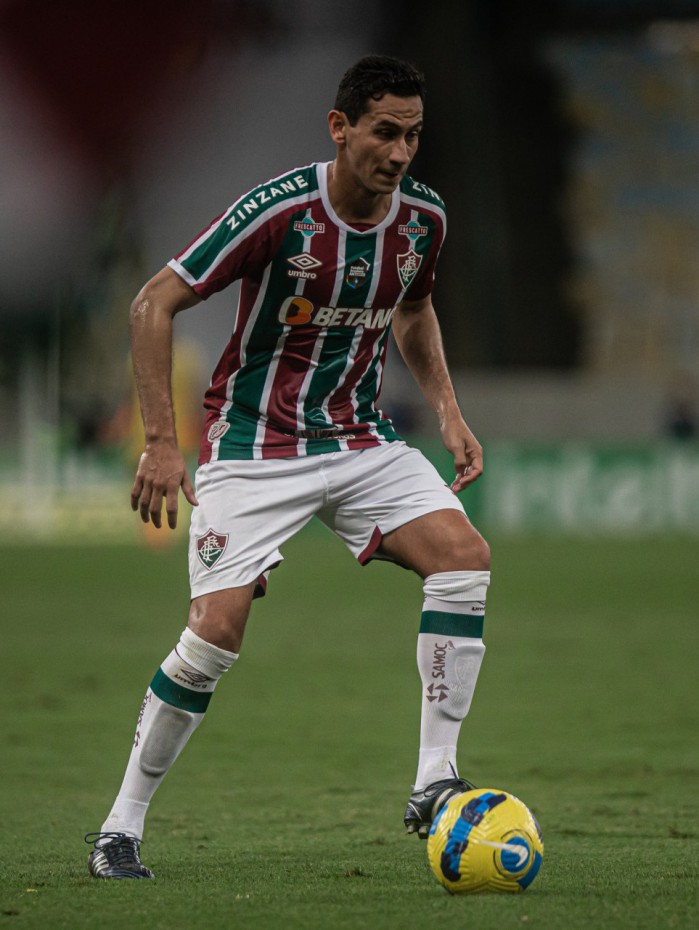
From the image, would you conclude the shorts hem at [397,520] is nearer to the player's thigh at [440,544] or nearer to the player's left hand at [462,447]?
the player's thigh at [440,544]

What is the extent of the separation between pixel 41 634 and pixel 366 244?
7.16m

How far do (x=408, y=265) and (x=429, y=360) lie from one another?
0.43 m

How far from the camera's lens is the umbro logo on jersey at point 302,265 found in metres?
4.60

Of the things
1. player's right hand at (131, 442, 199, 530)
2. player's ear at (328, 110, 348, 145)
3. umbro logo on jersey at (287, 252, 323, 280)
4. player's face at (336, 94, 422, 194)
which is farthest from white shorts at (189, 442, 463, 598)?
player's ear at (328, 110, 348, 145)

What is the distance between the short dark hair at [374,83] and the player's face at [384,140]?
20mm

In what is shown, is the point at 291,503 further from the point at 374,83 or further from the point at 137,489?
the point at 374,83

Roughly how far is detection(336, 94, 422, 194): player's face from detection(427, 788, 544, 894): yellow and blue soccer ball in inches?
73.4

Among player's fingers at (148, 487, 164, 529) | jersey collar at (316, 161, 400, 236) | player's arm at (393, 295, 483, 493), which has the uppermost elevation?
jersey collar at (316, 161, 400, 236)

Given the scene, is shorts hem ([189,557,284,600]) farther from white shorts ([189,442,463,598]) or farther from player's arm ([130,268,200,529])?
player's arm ([130,268,200,529])

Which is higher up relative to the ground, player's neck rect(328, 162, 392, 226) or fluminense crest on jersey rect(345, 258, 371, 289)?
player's neck rect(328, 162, 392, 226)

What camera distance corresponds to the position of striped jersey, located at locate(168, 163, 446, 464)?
4574 millimetres

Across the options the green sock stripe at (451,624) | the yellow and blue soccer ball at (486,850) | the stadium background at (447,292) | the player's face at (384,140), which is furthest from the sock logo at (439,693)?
the stadium background at (447,292)

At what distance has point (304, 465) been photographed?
15.4 feet

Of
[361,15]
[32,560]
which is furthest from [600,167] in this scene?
[32,560]
